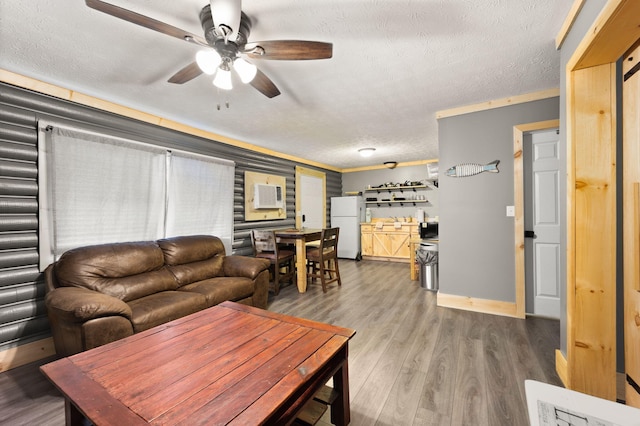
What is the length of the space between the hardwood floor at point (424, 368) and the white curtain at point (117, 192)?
125 centimetres

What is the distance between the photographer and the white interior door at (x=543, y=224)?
296 centimetres

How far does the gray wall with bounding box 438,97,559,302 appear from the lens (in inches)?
120

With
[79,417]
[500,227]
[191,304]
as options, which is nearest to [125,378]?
[79,417]

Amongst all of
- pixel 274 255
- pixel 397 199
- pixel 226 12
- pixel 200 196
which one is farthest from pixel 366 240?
pixel 226 12

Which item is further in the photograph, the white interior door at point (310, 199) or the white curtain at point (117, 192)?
the white interior door at point (310, 199)

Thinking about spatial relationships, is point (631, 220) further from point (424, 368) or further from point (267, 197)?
point (267, 197)

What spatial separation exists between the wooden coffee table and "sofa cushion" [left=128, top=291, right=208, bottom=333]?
27.1 inches

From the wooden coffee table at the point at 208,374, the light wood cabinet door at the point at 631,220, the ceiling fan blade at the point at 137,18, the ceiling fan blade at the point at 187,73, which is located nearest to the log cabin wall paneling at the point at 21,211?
the ceiling fan blade at the point at 187,73

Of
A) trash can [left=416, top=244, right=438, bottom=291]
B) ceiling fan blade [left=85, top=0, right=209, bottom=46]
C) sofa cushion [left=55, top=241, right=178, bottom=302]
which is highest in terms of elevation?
ceiling fan blade [left=85, top=0, right=209, bottom=46]

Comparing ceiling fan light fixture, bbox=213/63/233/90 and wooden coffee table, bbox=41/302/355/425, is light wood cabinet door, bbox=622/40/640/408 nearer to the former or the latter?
wooden coffee table, bbox=41/302/355/425

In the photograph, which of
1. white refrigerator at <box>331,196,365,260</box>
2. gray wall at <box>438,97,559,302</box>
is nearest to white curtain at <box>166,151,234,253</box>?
gray wall at <box>438,97,559,302</box>

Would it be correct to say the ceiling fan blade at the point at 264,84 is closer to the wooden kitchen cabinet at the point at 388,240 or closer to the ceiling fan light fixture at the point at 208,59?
the ceiling fan light fixture at the point at 208,59

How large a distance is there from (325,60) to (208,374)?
7.39ft

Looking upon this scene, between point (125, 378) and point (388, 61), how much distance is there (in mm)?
2636
